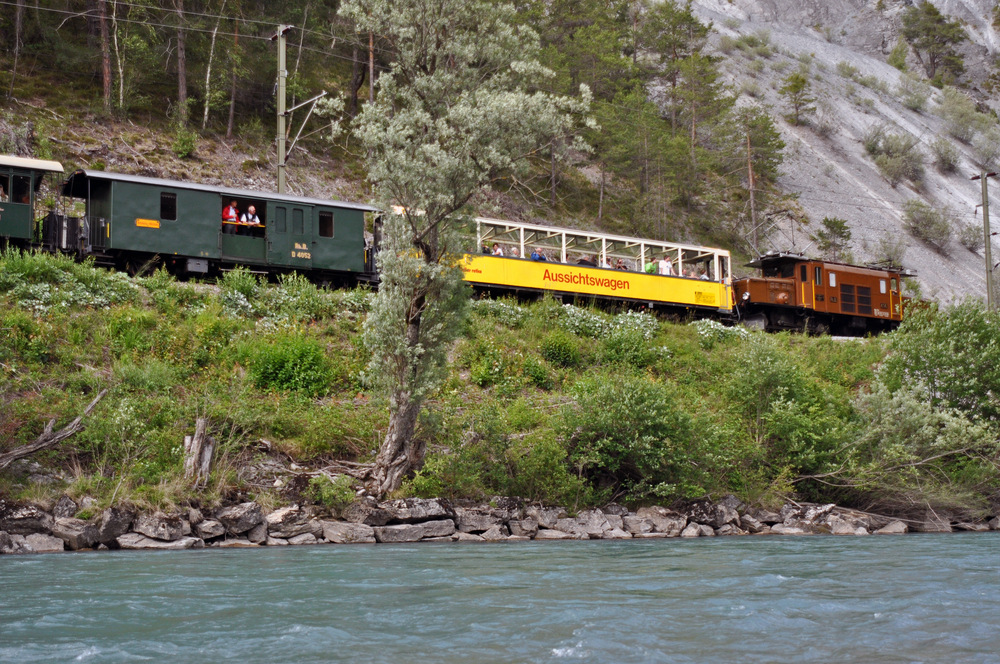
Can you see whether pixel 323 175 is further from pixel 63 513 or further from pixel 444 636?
pixel 444 636

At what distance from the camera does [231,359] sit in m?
19.2

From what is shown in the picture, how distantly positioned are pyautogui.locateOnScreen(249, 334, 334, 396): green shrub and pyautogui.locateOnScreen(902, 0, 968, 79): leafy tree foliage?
84602 mm

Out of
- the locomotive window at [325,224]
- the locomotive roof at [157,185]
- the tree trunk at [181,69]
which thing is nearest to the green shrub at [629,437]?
the locomotive roof at [157,185]

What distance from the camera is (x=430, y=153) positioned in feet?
49.1

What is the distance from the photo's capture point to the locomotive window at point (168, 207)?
2189 centimetres

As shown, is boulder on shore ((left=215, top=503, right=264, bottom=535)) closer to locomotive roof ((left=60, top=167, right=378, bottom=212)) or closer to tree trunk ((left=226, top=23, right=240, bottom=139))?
locomotive roof ((left=60, top=167, right=378, bottom=212))

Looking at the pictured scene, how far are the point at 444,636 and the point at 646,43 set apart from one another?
51366 mm

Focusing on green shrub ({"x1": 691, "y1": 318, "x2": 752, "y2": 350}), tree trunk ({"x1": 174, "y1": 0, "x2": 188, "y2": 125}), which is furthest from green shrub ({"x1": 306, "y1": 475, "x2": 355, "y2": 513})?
tree trunk ({"x1": 174, "y1": 0, "x2": 188, "y2": 125})

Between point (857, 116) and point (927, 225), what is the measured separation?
15.5 meters

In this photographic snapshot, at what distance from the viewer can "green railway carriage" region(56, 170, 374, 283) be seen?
2152 centimetres

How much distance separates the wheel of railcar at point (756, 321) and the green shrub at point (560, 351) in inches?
393

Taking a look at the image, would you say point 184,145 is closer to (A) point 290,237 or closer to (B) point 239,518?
(A) point 290,237

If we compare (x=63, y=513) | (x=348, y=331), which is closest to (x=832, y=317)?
(x=348, y=331)

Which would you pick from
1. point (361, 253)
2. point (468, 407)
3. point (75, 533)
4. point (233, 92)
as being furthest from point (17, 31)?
point (75, 533)
